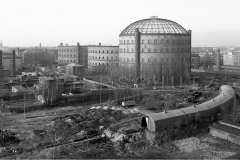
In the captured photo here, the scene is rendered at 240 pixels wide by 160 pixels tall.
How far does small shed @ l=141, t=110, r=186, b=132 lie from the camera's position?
19.8 meters

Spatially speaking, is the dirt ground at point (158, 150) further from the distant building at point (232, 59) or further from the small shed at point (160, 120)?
the distant building at point (232, 59)

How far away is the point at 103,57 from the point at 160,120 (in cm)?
4644

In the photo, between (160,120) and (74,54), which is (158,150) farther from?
(74,54)

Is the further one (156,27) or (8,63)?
(8,63)

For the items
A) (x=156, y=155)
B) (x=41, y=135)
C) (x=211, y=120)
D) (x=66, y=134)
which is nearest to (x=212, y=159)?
(x=156, y=155)

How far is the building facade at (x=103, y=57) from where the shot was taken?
206 feet

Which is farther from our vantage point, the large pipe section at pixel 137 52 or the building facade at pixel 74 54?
the building facade at pixel 74 54

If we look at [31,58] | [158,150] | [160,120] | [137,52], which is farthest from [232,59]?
[158,150]

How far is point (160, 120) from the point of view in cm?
2005

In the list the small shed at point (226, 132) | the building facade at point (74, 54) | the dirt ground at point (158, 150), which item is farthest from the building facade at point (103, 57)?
the small shed at point (226, 132)

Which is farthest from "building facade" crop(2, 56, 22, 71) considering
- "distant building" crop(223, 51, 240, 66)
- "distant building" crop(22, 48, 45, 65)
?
"distant building" crop(223, 51, 240, 66)

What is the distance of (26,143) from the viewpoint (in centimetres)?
1911

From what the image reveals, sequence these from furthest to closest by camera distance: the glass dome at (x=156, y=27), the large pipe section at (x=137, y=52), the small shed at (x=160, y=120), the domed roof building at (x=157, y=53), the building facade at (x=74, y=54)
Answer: the building facade at (x=74, y=54) → the glass dome at (x=156, y=27) → the large pipe section at (x=137, y=52) → the domed roof building at (x=157, y=53) → the small shed at (x=160, y=120)

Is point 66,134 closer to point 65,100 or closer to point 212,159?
point 212,159
